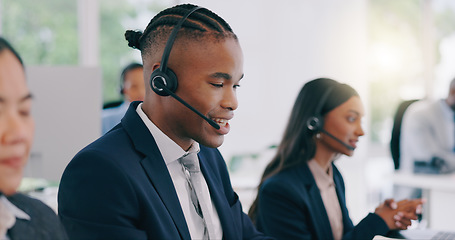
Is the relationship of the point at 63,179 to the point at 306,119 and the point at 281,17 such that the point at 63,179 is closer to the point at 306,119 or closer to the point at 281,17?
the point at 306,119

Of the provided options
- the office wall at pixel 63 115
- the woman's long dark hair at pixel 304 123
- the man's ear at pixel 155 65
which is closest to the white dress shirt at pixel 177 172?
the man's ear at pixel 155 65

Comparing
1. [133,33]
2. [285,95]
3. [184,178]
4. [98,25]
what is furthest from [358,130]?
[98,25]

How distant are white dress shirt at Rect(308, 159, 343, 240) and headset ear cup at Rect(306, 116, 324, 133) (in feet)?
0.40

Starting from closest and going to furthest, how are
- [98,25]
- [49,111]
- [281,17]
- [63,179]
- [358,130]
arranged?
[63,179], [358,130], [49,111], [281,17], [98,25]

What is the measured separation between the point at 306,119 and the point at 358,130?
0.18m

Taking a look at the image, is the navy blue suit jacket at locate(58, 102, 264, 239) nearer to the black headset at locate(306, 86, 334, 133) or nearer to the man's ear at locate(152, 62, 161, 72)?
the man's ear at locate(152, 62, 161, 72)

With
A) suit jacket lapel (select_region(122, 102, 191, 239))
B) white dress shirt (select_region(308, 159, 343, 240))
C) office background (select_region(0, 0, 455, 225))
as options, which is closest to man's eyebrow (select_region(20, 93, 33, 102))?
suit jacket lapel (select_region(122, 102, 191, 239))

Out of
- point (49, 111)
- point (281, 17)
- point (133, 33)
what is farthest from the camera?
point (281, 17)

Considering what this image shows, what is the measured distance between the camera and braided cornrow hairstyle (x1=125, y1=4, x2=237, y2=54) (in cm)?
100

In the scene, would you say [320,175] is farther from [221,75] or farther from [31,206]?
[31,206]

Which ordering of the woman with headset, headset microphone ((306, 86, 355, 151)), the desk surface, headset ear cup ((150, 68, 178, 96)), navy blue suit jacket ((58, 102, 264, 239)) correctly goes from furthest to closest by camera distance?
1. the desk surface
2. headset microphone ((306, 86, 355, 151))
3. the woman with headset
4. headset ear cup ((150, 68, 178, 96))
5. navy blue suit jacket ((58, 102, 264, 239))

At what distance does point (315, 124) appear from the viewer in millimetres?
1650

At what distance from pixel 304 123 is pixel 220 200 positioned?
2.15 ft

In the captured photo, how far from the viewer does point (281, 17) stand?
12.9 ft
